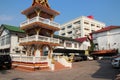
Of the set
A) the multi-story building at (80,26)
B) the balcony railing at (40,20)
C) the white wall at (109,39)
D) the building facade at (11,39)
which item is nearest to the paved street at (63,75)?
the balcony railing at (40,20)

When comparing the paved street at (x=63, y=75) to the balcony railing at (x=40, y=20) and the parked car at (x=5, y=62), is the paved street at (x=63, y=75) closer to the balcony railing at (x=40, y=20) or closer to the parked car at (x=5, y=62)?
the parked car at (x=5, y=62)

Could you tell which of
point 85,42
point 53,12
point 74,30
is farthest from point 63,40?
point 74,30

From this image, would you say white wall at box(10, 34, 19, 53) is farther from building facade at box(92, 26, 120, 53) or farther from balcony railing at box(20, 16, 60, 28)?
building facade at box(92, 26, 120, 53)

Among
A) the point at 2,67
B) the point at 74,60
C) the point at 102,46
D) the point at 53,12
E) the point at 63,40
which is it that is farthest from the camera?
the point at 102,46

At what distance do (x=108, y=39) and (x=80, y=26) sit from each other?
1399 inches

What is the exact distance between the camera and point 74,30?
278 ft

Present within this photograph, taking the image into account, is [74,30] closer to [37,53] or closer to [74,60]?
[74,60]

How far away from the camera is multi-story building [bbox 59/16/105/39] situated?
80.9 m

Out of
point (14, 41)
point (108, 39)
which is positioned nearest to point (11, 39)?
point (14, 41)

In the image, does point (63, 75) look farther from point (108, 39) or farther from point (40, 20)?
point (108, 39)

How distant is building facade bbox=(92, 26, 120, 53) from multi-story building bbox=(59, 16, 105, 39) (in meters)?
30.4

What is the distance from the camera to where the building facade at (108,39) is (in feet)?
147

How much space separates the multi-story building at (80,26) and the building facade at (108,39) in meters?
30.4

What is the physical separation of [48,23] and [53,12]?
293 cm
